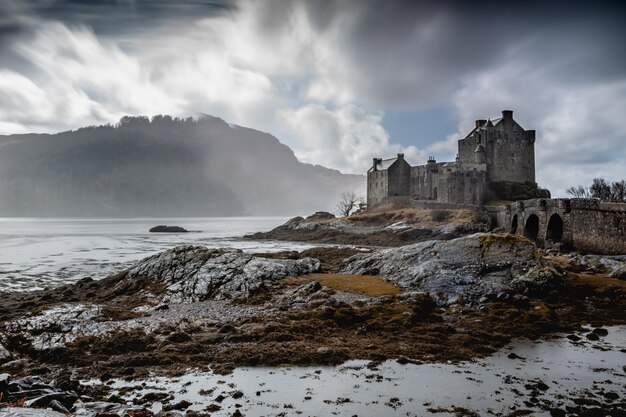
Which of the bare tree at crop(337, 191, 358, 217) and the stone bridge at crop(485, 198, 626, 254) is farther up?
the bare tree at crop(337, 191, 358, 217)

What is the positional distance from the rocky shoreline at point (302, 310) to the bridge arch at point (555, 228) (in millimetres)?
7971

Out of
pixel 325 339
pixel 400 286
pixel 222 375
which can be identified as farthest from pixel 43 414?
pixel 400 286

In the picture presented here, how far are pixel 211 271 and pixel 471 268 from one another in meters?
15.0

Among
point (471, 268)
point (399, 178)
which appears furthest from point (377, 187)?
point (471, 268)

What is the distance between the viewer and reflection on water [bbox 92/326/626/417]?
9.66 meters

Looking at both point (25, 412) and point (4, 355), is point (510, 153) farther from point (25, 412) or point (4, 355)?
point (25, 412)

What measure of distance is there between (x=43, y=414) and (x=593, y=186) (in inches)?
3346

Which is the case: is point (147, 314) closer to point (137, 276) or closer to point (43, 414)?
point (137, 276)

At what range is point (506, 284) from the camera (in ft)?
67.1

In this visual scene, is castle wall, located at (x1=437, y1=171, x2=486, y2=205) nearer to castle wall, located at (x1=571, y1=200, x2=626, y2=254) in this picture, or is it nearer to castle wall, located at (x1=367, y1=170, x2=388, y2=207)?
castle wall, located at (x1=367, y1=170, x2=388, y2=207)

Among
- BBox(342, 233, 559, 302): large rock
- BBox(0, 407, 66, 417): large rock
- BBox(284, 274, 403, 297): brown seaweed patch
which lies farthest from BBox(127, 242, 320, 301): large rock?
BBox(0, 407, 66, 417): large rock

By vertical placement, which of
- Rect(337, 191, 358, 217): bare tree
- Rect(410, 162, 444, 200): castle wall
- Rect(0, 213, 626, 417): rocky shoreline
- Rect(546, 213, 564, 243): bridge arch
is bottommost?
Rect(0, 213, 626, 417): rocky shoreline

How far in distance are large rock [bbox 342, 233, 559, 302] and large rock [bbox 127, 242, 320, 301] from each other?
6872 millimetres

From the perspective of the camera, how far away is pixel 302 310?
18.4 metres
